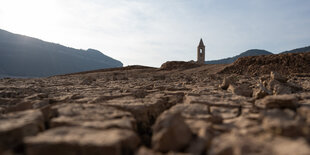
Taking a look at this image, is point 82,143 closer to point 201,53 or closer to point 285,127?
point 285,127

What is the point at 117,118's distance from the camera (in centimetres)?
167

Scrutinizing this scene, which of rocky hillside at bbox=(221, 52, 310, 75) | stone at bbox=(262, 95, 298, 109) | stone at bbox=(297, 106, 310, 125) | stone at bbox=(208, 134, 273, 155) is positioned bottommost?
stone at bbox=(208, 134, 273, 155)

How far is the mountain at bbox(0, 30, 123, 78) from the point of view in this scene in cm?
5586

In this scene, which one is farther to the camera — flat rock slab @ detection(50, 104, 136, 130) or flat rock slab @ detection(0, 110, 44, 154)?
flat rock slab @ detection(50, 104, 136, 130)

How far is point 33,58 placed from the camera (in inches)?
2462

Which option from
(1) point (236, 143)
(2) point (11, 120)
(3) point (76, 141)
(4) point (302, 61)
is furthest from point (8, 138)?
(4) point (302, 61)

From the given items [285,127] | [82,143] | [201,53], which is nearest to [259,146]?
[285,127]

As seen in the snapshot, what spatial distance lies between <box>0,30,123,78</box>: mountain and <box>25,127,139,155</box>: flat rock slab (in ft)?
205

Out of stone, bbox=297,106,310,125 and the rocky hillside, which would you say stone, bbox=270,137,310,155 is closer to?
stone, bbox=297,106,310,125

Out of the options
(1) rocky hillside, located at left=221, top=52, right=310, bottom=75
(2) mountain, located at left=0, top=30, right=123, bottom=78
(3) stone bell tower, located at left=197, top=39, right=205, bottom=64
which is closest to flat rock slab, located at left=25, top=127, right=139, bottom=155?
(1) rocky hillside, located at left=221, top=52, right=310, bottom=75

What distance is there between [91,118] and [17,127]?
53 cm

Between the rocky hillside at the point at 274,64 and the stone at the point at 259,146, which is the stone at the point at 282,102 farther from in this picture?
the rocky hillside at the point at 274,64

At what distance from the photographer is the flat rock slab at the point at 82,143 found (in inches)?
43.2

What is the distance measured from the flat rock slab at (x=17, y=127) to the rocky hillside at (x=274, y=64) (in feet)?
31.3
